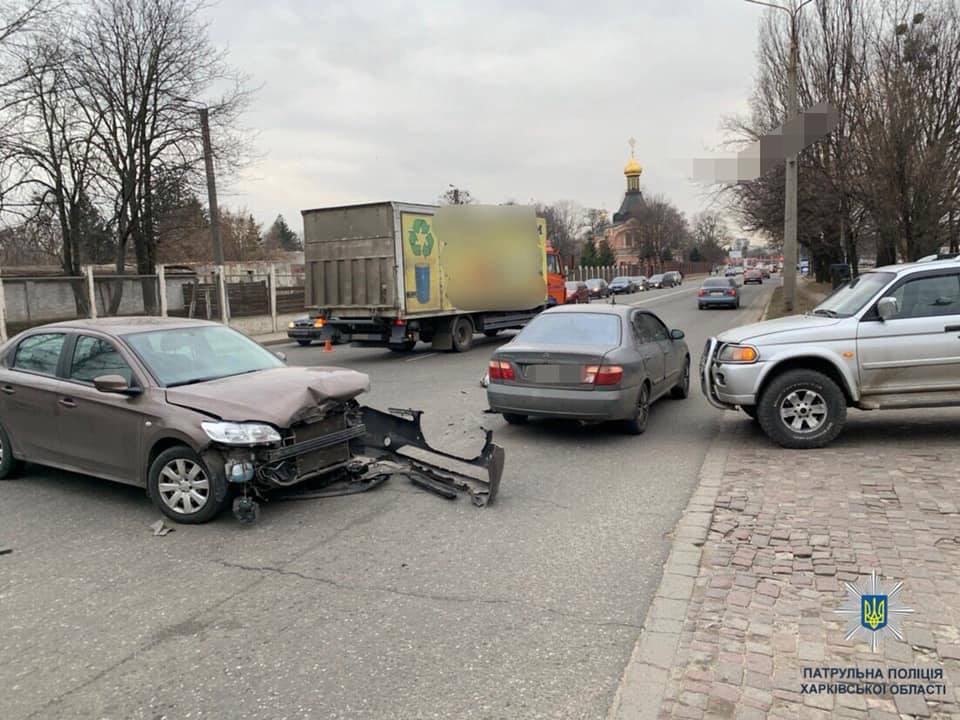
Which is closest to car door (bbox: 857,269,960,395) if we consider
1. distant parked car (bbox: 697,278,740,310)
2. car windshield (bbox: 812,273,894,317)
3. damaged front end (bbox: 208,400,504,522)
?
car windshield (bbox: 812,273,894,317)

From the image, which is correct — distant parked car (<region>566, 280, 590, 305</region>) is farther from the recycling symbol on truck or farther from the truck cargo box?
the recycling symbol on truck

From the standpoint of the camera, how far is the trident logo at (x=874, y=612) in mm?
3543

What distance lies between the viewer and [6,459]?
646 centimetres

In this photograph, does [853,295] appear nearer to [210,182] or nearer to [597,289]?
[210,182]

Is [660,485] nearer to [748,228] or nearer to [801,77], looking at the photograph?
[801,77]

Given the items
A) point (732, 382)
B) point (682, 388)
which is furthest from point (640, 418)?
point (682, 388)

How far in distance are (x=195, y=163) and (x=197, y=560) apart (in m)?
24.8

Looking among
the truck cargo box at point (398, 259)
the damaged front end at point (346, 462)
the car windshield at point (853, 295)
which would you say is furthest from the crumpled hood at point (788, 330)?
the truck cargo box at point (398, 259)

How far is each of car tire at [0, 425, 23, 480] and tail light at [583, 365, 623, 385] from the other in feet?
18.1

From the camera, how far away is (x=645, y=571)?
438cm

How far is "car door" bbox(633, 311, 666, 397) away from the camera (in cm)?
821

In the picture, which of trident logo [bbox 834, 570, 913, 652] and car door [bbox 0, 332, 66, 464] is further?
car door [bbox 0, 332, 66, 464]

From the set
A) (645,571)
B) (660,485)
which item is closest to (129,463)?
(645,571)

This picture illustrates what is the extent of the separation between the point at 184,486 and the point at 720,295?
2920 cm
